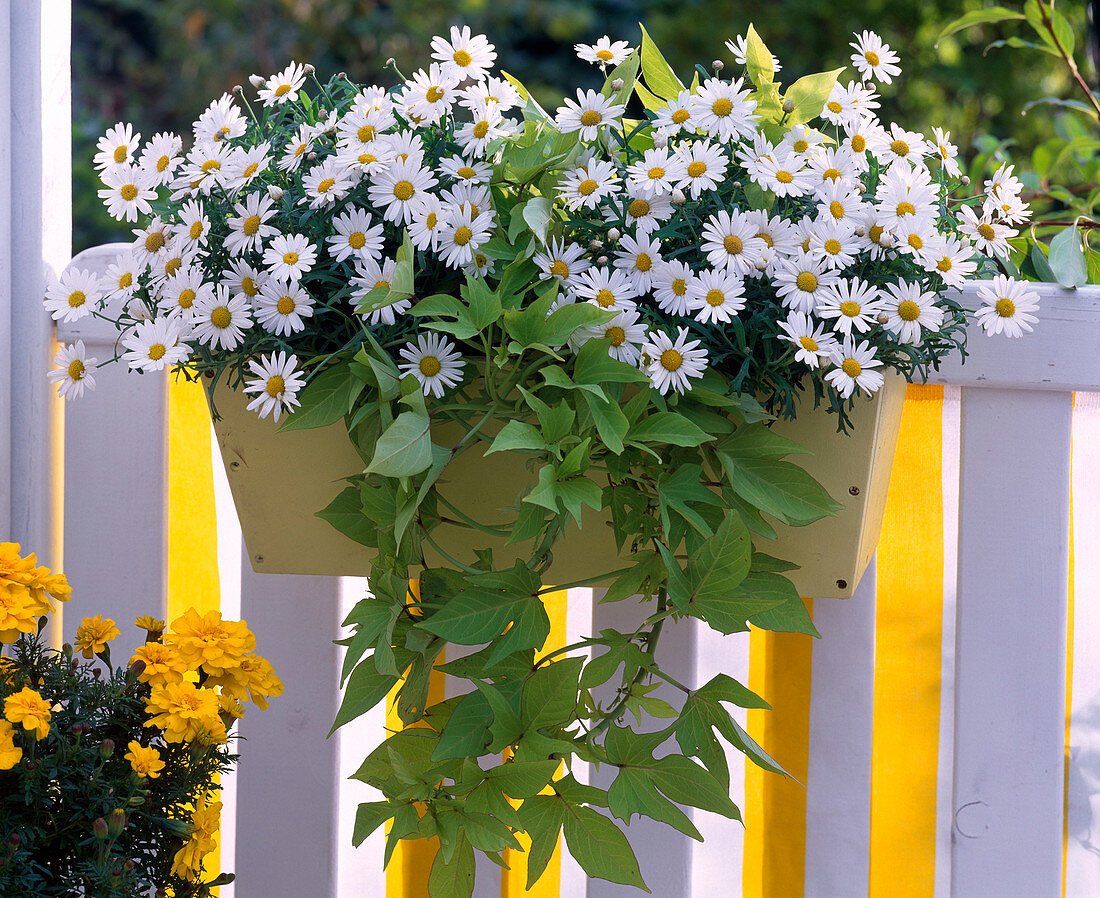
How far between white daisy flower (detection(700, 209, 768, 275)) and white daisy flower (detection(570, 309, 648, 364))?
0.06 m

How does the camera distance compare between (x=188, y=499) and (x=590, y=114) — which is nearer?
(x=590, y=114)

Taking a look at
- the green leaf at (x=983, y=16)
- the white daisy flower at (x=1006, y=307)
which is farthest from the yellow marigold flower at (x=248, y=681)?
the green leaf at (x=983, y=16)

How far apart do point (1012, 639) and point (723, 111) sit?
506 mm

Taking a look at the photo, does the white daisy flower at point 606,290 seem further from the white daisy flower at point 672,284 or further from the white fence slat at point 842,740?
the white fence slat at point 842,740

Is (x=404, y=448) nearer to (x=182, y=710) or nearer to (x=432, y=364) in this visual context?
(x=432, y=364)

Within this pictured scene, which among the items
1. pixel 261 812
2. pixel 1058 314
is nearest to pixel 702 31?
pixel 1058 314

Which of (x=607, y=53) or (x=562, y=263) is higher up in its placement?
(x=607, y=53)

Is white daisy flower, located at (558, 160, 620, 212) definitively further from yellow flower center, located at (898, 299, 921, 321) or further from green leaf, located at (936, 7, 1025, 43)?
green leaf, located at (936, 7, 1025, 43)

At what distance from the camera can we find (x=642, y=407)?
0.58 metres

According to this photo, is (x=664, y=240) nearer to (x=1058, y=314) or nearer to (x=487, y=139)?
(x=487, y=139)

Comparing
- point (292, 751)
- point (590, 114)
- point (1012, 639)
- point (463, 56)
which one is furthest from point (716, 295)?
point (292, 751)

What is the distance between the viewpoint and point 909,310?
1.95 ft

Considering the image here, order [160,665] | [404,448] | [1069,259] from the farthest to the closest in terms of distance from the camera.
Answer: [1069,259], [160,665], [404,448]

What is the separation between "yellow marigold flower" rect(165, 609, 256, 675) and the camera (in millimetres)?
673
